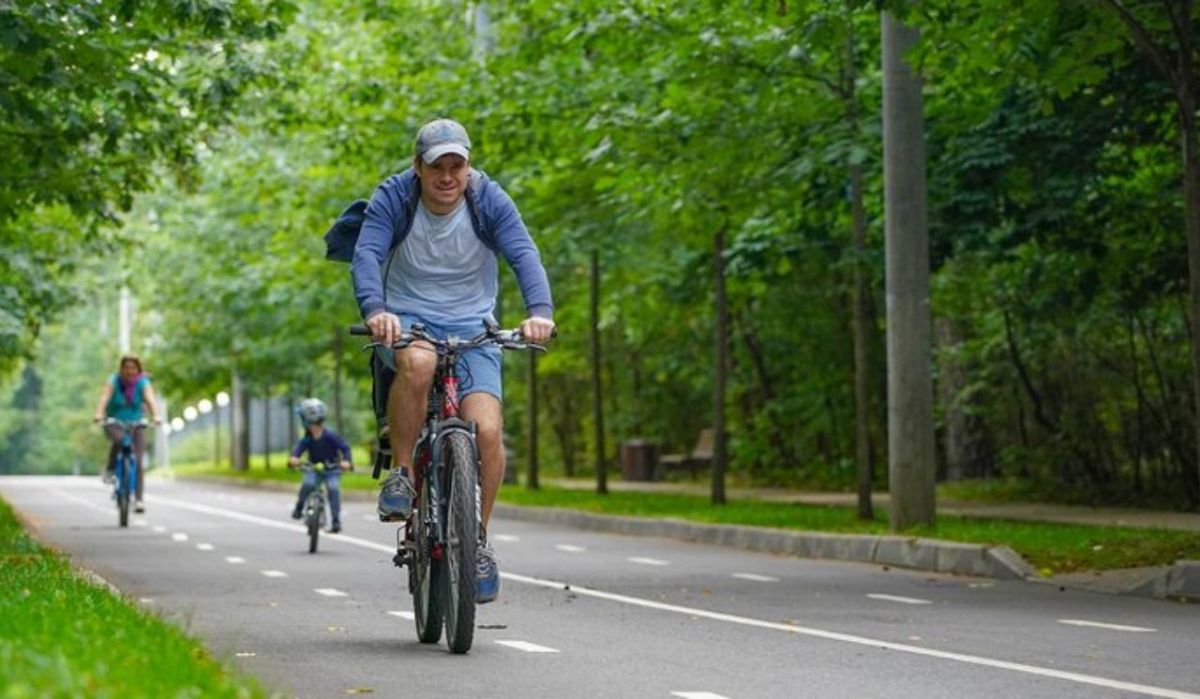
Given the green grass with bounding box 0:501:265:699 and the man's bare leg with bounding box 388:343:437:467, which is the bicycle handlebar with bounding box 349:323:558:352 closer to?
the man's bare leg with bounding box 388:343:437:467

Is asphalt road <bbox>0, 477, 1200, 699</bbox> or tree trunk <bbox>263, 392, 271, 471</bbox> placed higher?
tree trunk <bbox>263, 392, 271, 471</bbox>

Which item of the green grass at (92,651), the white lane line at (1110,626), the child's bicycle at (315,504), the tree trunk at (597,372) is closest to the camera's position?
the green grass at (92,651)

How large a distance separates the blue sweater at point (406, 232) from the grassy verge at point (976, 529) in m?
7.49

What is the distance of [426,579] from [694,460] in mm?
31161

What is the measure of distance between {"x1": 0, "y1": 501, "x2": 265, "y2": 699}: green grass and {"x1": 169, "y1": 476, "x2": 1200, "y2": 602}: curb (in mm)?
6861

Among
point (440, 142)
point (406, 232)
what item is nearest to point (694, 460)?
point (406, 232)

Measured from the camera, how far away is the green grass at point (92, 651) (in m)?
6.10

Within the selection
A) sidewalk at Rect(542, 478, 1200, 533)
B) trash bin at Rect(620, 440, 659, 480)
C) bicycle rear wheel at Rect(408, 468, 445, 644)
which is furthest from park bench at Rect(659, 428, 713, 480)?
bicycle rear wheel at Rect(408, 468, 445, 644)

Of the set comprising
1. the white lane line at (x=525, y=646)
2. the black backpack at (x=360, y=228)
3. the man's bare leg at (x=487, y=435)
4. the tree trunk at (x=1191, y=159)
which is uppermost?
the tree trunk at (x=1191, y=159)

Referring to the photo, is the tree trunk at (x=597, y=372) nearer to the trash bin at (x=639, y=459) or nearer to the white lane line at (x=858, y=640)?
the trash bin at (x=639, y=459)

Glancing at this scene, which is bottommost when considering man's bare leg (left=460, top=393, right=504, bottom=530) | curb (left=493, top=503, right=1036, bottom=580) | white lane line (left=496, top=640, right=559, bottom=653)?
white lane line (left=496, top=640, right=559, bottom=653)

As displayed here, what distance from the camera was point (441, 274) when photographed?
1013 centimetres

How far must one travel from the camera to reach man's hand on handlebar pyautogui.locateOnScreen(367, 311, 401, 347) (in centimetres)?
954

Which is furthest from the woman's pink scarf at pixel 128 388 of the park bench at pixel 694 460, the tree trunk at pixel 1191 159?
the park bench at pixel 694 460
